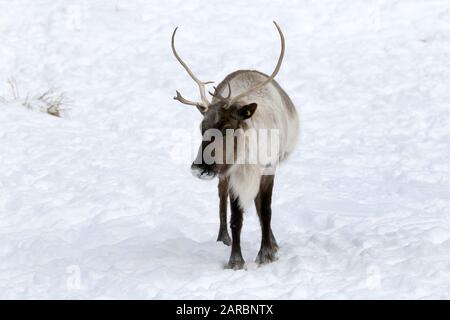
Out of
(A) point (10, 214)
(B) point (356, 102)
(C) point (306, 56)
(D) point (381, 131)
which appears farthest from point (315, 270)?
(C) point (306, 56)

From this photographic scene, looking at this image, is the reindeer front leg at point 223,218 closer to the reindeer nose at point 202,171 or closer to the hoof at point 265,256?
the hoof at point 265,256

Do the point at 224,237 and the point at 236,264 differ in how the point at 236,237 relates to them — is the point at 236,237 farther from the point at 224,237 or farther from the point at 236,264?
the point at 224,237

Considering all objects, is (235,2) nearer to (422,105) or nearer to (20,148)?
(422,105)

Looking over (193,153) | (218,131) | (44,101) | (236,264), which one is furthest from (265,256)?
(44,101)

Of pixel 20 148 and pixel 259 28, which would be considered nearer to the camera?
pixel 20 148

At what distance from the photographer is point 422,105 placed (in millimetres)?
11305

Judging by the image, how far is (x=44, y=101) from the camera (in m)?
11.8

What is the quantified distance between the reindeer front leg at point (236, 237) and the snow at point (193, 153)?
0.15 meters

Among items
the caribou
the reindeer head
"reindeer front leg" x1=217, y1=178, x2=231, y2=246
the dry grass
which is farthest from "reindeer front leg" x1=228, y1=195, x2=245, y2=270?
the dry grass

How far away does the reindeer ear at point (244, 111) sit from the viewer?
244 inches

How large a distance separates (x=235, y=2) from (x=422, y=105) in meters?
4.47

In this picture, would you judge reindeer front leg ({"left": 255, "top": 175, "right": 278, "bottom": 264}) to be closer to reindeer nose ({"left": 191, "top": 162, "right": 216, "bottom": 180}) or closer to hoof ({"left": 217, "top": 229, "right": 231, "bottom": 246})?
reindeer nose ({"left": 191, "top": 162, "right": 216, "bottom": 180})

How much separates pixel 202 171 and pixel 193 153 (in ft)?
15.1

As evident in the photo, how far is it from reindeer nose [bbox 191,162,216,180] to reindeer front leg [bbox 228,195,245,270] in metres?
0.48
